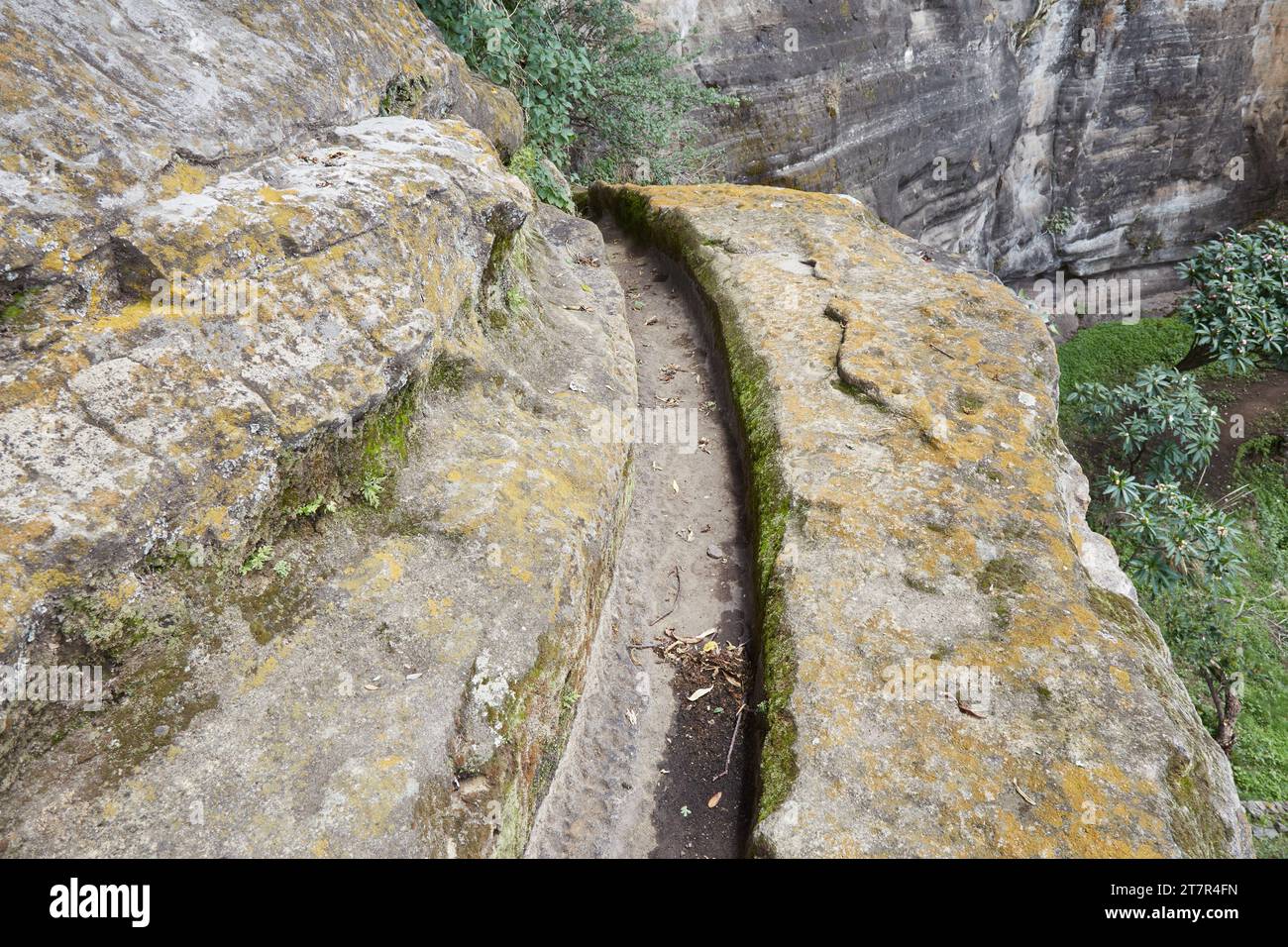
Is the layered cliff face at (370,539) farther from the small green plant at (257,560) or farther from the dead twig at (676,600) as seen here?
the dead twig at (676,600)

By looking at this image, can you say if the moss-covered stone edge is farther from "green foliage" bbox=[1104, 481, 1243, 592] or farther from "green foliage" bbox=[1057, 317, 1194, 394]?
"green foliage" bbox=[1057, 317, 1194, 394]

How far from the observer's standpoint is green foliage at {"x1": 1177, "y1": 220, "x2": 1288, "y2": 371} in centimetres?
1109

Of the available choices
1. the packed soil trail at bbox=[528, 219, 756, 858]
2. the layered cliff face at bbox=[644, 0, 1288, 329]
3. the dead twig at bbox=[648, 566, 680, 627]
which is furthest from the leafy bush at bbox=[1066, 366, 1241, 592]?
the layered cliff face at bbox=[644, 0, 1288, 329]

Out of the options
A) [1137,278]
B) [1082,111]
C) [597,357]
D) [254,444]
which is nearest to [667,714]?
[254,444]

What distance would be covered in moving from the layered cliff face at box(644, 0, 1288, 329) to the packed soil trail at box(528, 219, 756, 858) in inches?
431

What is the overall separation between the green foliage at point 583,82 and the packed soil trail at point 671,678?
13.4 ft

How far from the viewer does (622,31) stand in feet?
33.8

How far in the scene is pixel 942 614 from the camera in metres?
3.84

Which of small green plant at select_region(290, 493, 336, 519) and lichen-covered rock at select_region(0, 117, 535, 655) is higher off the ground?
lichen-covered rock at select_region(0, 117, 535, 655)

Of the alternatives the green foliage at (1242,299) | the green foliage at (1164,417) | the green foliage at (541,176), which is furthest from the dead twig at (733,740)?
the green foliage at (1242,299)

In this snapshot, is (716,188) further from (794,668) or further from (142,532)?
(142,532)

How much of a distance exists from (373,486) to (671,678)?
1922mm

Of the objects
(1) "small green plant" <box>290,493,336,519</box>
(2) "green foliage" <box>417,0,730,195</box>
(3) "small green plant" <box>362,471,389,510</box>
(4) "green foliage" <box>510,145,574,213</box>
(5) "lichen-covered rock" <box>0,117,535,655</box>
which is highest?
(2) "green foliage" <box>417,0,730,195</box>
